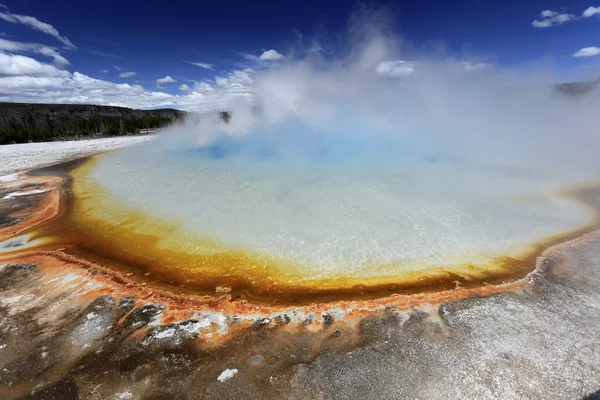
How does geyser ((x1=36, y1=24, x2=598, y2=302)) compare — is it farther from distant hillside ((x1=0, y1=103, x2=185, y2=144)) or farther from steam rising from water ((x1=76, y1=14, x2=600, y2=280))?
distant hillside ((x1=0, y1=103, x2=185, y2=144))

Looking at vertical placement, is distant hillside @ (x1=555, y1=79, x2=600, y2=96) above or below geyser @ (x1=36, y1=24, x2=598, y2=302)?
above

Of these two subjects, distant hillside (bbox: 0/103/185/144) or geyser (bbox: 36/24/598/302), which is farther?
distant hillside (bbox: 0/103/185/144)

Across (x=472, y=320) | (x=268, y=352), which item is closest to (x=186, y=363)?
(x=268, y=352)

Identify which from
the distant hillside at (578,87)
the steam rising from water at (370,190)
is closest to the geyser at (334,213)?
the steam rising from water at (370,190)

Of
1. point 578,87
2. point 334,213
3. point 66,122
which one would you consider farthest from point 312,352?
point 66,122

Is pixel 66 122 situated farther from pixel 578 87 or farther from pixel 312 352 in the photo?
pixel 578 87

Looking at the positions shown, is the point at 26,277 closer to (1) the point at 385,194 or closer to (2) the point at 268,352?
(2) the point at 268,352

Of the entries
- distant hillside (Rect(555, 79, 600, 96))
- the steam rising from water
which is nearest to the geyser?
the steam rising from water

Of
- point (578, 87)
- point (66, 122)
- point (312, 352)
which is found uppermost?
point (578, 87)

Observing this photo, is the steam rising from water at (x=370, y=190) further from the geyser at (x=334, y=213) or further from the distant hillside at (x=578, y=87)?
the distant hillside at (x=578, y=87)
